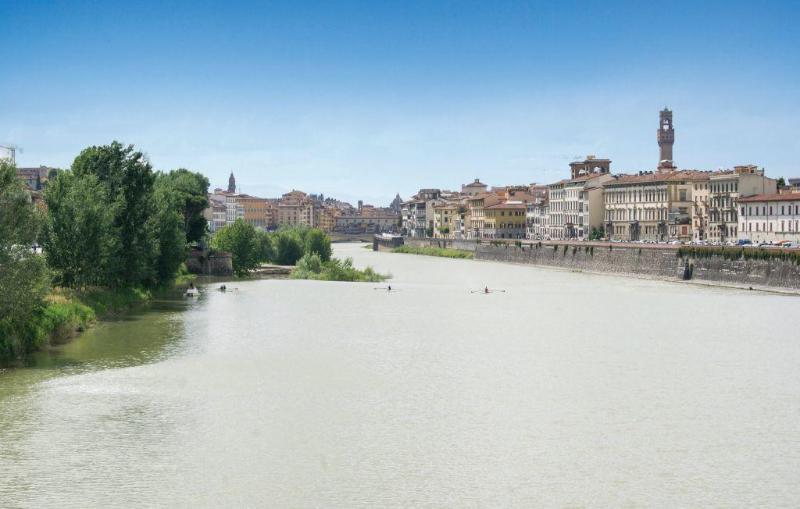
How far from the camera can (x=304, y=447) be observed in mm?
18000

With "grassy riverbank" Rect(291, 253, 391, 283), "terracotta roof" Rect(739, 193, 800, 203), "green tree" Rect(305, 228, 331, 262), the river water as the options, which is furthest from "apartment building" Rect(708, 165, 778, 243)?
the river water

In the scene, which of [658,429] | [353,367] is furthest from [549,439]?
[353,367]

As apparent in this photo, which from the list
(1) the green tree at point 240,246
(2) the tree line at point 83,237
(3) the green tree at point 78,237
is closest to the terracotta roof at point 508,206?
(1) the green tree at point 240,246

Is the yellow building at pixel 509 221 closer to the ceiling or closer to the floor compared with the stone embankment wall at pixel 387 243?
closer to the ceiling

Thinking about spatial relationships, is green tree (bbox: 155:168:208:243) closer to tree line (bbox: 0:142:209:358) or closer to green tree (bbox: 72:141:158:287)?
tree line (bbox: 0:142:209:358)

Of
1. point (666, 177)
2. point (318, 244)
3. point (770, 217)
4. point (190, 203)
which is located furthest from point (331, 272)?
point (666, 177)

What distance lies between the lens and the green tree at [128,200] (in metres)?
38.6

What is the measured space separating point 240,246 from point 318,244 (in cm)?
1494

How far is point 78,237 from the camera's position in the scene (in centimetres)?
3378

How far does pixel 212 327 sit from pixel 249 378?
10.7 metres

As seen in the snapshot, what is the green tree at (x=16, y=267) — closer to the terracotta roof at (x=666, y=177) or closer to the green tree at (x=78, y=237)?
the green tree at (x=78, y=237)

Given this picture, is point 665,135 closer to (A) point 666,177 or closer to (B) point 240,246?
(A) point 666,177

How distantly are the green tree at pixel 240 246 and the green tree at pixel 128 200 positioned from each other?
76.7 feet

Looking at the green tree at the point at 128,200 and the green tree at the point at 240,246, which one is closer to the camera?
the green tree at the point at 128,200
